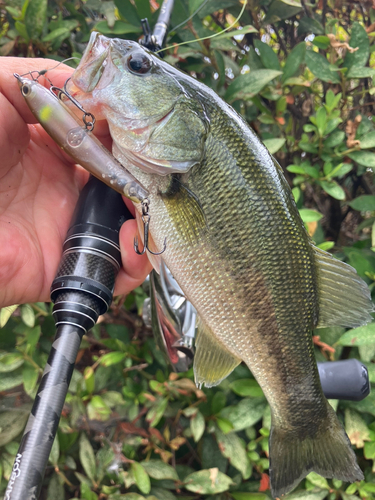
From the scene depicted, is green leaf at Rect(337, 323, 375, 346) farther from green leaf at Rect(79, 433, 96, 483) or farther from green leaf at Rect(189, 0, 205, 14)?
green leaf at Rect(189, 0, 205, 14)

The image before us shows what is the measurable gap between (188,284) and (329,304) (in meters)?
0.38

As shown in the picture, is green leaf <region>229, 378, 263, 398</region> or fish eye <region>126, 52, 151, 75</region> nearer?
fish eye <region>126, 52, 151, 75</region>

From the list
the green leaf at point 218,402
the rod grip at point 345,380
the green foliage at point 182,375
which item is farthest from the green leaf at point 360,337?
the green leaf at point 218,402

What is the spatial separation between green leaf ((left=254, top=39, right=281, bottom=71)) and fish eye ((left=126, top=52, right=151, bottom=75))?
852 millimetres

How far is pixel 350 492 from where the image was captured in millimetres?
1154

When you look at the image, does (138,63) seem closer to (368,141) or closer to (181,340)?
(181,340)

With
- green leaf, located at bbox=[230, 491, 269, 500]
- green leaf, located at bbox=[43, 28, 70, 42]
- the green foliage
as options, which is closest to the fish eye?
the green foliage

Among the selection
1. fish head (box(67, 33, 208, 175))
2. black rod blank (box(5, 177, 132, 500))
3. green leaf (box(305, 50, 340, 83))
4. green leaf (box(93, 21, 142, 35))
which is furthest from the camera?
green leaf (box(305, 50, 340, 83))

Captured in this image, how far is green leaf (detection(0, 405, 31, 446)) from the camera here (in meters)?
1.20

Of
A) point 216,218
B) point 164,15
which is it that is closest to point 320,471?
point 216,218

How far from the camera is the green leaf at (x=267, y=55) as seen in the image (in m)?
1.41

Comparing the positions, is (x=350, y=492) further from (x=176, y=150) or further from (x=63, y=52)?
(x=63, y=52)

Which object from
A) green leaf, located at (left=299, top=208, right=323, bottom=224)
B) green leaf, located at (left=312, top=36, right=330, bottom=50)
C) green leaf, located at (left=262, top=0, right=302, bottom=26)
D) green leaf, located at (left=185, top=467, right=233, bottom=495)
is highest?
green leaf, located at (left=262, top=0, right=302, bottom=26)

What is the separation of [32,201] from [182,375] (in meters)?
0.84
